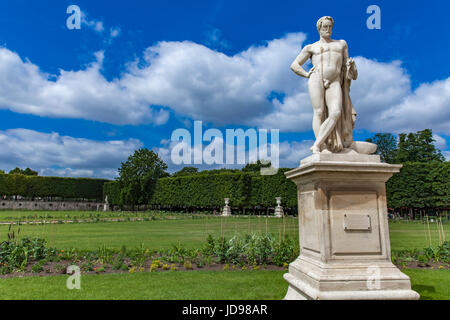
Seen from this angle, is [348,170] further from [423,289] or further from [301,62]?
[423,289]

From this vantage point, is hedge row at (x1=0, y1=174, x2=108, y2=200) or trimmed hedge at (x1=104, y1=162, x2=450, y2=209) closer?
trimmed hedge at (x1=104, y1=162, x2=450, y2=209)

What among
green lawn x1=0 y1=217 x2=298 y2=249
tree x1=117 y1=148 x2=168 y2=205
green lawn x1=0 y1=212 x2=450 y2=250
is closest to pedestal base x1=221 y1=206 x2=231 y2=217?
tree x1=117 y1=148 x2=168 y2=205

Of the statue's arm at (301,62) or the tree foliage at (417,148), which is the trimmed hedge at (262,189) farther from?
the statue's arm at (301,62)

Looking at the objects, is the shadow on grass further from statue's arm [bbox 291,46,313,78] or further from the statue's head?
the statue's head

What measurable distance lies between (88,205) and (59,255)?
41.6m

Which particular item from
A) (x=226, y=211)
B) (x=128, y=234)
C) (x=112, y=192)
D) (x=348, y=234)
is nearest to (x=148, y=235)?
(x=128, y=234)

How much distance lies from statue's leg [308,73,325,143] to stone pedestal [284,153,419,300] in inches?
21.5

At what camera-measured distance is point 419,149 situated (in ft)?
126

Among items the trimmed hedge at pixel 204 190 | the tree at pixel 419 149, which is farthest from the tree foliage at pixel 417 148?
the trimmed hedge at pixel 204 190

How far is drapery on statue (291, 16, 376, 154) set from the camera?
Answer: 391 cm

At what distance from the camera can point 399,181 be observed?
86.2 feet

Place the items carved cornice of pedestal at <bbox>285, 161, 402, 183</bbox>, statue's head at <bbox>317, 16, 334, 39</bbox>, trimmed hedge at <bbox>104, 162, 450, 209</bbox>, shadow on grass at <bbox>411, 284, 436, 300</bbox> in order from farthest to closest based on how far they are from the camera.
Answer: trimmed hedge at <bbox>104, 162, 450, 209</bbox> → shadow on grass at <bbox>411, 284, 436, 300</bbox> → statue's head at <bbox>317, 16, 334, 39</bbox> → carved cornice of pedestal at <bbox>285, 161, 402, 183</bbox>
